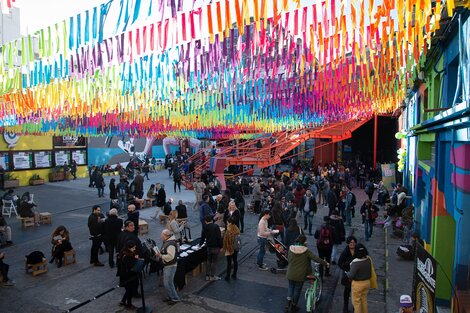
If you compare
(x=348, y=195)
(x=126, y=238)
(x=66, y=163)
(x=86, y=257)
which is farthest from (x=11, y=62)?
(x=66, y=163)

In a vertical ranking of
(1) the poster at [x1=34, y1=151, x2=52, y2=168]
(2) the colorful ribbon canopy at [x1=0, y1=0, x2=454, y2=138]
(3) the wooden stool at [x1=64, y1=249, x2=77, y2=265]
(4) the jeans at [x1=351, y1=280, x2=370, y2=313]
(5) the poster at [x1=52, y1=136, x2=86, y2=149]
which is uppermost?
(2) the colorful ribbon canopy at [x1=0, y1=0, x2=454, y2=138]

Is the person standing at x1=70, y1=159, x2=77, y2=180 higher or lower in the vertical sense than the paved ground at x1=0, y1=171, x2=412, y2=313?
higher

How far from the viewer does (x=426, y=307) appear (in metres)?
4.81

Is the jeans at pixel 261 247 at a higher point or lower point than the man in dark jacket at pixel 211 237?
lower

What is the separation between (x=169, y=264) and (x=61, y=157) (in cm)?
2321

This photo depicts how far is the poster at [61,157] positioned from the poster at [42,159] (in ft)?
1.83

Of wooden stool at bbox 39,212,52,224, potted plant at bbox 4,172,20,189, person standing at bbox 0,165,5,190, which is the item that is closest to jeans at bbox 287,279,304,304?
wooden stool at bbox 39,212,52,224

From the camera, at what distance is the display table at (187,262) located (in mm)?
7664

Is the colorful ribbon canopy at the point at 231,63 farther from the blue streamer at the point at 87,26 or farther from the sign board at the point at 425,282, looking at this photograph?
the sign board at the point at 425,282

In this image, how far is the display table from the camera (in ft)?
25.1

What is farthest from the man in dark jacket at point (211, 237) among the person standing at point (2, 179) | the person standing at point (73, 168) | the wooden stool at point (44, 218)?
the person standing at point (73, 168)

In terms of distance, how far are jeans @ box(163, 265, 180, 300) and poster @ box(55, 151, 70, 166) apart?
895 inches

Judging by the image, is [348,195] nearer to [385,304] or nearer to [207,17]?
[385,304]

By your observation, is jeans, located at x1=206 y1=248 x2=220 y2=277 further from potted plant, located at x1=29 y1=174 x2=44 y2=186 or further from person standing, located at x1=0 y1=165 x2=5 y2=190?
potted plant, located at x1=29 y1=174 x2=44 y2=186
